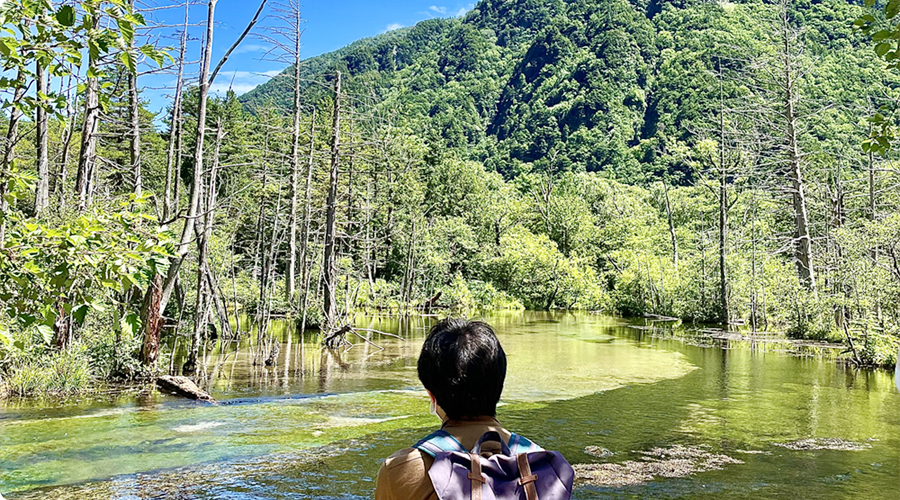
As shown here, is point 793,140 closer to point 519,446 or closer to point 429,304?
point 429,304

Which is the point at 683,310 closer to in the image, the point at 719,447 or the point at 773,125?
the point at 773,125

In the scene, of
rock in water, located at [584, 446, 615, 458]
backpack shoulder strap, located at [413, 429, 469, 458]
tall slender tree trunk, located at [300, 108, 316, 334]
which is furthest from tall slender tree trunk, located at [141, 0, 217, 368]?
backpack shoulder strap, located at [413, 429, 469, 458]

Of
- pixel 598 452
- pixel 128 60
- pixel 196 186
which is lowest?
pixel 598 452

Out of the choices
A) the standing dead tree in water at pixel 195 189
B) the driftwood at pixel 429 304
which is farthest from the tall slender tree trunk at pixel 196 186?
the driftwood at pixel 429 304

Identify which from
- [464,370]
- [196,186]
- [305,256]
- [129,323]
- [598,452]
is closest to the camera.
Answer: [464,370]

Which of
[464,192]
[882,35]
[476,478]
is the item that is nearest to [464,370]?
[476,478]

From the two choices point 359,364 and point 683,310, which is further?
point 683,310

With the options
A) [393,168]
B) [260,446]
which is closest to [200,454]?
[260,446]

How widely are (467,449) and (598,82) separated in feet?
303

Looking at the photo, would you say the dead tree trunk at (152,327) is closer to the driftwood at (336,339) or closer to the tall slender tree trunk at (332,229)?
the driftwood at (336,339)

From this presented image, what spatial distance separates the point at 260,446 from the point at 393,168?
1340 inches

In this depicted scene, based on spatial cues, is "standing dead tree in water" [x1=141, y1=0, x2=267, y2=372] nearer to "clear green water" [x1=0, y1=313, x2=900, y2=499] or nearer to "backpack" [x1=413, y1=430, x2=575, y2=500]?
"clear green water" [x1=0, y1=313, x2=900, y2=499]

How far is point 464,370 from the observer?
1730 mm

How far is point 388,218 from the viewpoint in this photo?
1459 inches
